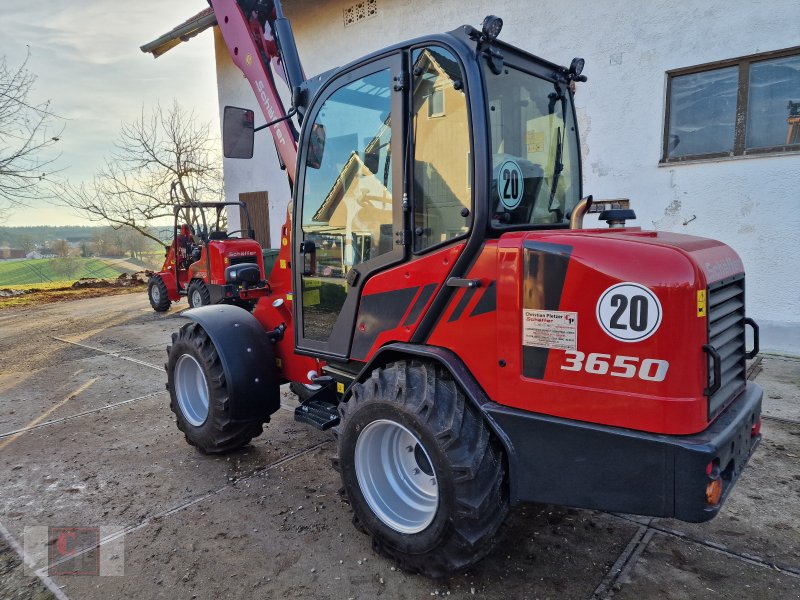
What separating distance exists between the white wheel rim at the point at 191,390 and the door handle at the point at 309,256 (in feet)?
4.19

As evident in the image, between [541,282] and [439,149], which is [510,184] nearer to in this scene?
[439,149]

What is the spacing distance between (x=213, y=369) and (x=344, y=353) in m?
1.03

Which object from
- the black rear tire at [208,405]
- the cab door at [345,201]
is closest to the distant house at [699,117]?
the cab door at [345,201]

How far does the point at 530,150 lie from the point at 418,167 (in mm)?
664

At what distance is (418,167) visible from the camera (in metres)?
2.42

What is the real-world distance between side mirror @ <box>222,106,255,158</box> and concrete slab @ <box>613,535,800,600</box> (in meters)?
3.19

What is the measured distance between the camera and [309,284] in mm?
3137

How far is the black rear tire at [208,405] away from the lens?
3.36 meters

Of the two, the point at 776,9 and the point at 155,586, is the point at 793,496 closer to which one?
the point at 155,586

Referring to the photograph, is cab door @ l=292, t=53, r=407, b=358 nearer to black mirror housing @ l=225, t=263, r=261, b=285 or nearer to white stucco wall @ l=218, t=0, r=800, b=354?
black mirror housing @ l=225, t=263, r=261, b=285

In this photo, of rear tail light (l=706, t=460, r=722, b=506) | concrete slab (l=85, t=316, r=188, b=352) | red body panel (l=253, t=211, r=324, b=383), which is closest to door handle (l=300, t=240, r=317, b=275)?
red body panel (l=253, t=211, r=324, b=383)

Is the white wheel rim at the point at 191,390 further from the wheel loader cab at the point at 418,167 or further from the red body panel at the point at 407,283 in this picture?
the red body panel at the point at 407,283

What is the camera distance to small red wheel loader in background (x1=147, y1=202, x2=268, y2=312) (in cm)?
873

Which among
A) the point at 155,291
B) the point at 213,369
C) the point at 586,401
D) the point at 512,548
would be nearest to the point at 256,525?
the point at 213,369
